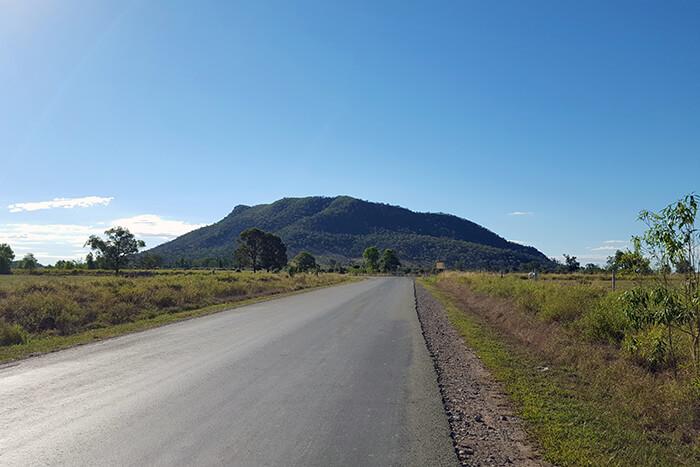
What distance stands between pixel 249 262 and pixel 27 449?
112 m

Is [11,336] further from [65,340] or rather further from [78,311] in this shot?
[78,311]

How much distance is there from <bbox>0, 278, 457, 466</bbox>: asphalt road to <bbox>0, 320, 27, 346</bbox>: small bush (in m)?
3.34

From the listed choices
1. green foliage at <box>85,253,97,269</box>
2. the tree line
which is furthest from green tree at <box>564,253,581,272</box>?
green foliage at <box>85,253,97,269</box>

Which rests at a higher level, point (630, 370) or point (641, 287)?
point (641, 287)

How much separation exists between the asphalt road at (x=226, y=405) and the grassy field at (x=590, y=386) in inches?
57.8

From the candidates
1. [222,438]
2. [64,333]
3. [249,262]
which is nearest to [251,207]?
[249,262]

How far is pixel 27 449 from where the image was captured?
18.6 feet

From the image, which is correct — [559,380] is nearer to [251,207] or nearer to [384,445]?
[384,445]

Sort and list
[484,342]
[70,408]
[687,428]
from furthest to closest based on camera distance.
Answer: [484,342] → [70,408] → [687,428]

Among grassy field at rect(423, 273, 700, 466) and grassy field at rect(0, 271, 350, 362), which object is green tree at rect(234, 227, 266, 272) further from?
A: grassy field at rect(423, 273, 700, 466)

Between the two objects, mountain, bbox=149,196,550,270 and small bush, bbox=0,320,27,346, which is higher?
mountain, bbox=149,196,550,270

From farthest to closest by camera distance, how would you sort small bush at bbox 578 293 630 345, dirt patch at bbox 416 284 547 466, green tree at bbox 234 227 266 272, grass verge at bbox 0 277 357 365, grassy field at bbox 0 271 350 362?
green tree at bbox 234 227 266 272, grassy field at bbox 0 271 350 362, grass verge at bbox 0 277 357 365, small bush at bbox 578 293 630 345, dirt patch at bbox 416 284 547 466

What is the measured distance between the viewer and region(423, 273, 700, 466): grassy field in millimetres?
6105

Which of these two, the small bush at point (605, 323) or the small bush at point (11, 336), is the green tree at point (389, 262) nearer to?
the small bush at point (11, 336)
